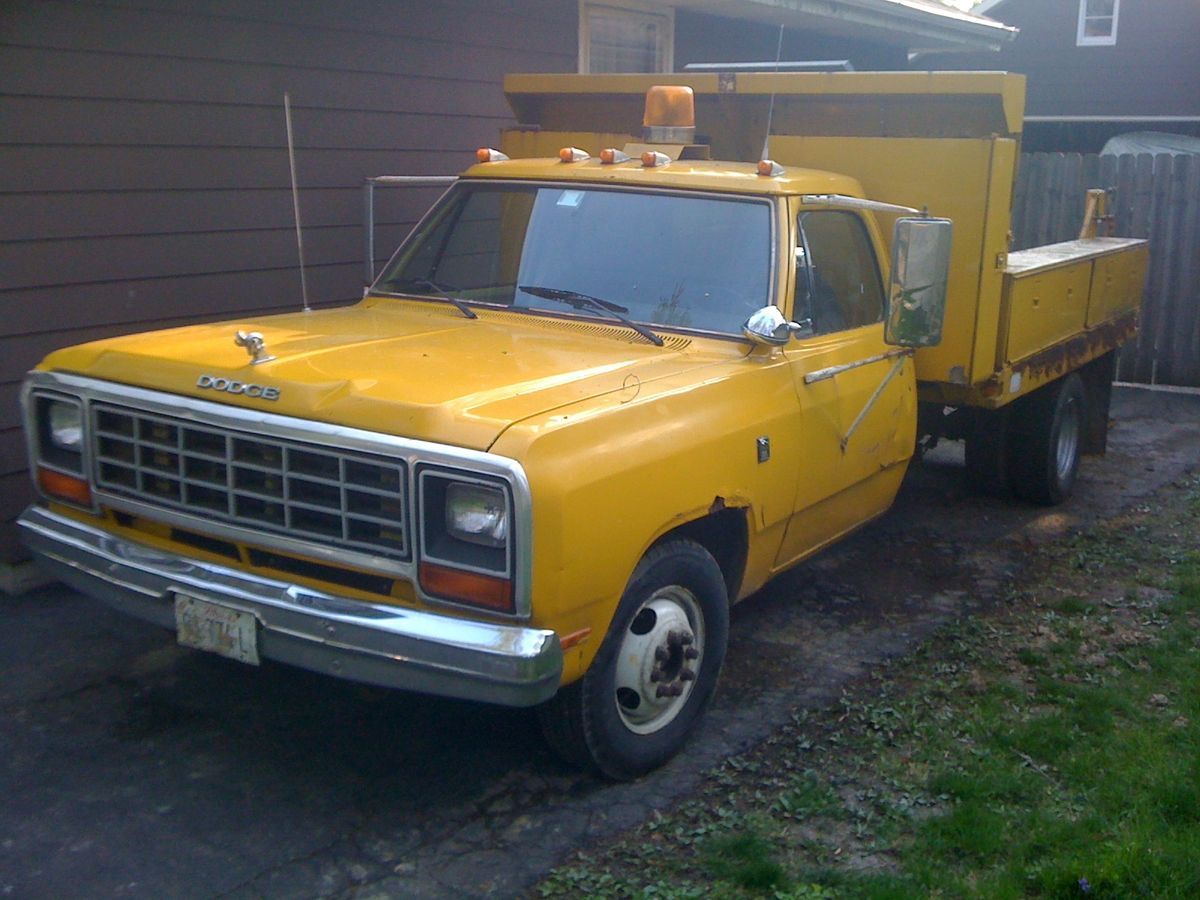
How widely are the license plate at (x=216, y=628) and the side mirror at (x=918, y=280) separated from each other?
2.65 metres

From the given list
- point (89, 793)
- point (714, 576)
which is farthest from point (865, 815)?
point (89, 793)

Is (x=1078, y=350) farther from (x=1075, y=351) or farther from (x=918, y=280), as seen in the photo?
(x=918, y=280)

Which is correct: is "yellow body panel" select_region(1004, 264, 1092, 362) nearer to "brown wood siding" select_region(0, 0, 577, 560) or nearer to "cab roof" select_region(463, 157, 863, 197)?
"cab roof" select_region(463, 157, 863, 197)

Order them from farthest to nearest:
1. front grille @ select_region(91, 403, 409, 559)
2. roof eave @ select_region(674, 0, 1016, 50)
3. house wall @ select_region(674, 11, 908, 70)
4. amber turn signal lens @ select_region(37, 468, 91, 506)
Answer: house wall @ select_region(674, 11, 908, 70) < roof eave @ select_region(674, 0, 1016, 50) < amber turn signal lens @ select_region(37, 468, 91, 506) < front grille @ select_region(91, 403, 409, 559)

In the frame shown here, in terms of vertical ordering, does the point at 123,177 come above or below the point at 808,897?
above

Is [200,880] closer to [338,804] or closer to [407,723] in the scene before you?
[338,804]

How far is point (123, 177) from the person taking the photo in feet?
20.6

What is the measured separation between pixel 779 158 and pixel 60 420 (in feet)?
11.4

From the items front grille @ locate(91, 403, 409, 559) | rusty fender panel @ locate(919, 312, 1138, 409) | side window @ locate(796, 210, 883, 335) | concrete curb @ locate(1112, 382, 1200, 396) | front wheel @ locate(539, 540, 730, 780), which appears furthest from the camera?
concrete curb @ locate(1112, 382, 1200, 396)

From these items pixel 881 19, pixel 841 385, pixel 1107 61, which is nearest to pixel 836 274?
pixel 841 385

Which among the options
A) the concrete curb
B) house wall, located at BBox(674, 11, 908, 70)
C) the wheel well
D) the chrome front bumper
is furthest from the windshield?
the concrete curb

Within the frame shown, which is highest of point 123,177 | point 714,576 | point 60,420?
point 123,177

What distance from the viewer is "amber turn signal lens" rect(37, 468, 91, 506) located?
14.4ft

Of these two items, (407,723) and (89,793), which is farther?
(407,723)
